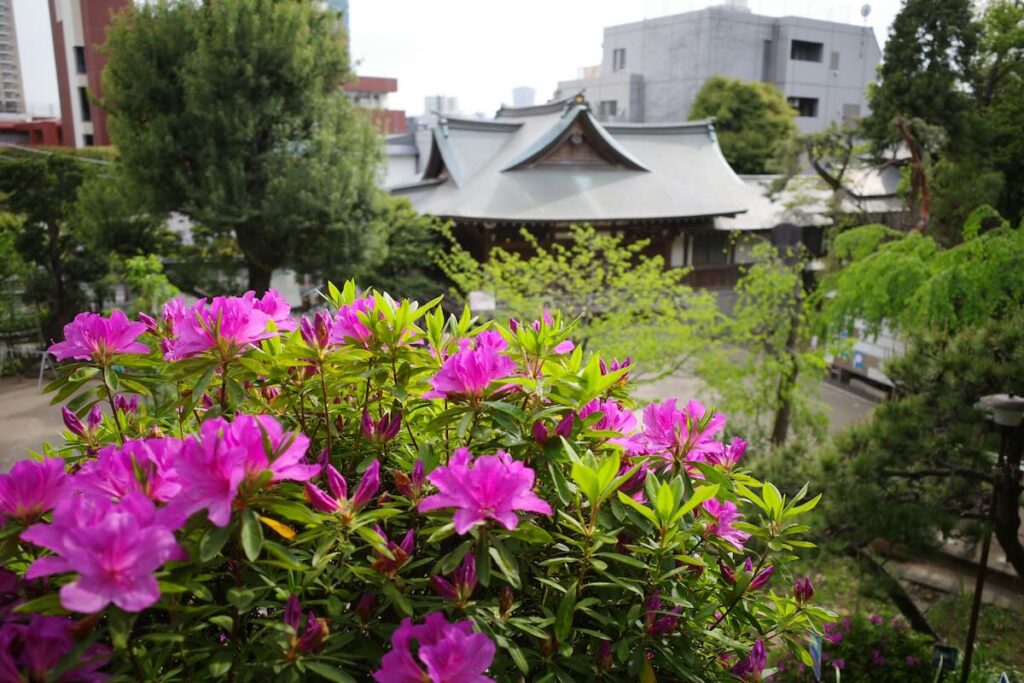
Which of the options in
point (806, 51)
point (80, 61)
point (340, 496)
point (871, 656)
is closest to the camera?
point (340, 496)

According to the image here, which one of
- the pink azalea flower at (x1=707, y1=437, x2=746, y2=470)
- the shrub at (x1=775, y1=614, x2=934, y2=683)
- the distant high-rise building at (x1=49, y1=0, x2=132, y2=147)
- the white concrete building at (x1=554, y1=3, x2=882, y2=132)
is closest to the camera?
the pink azalea flower at (x1=707, y1=437, x2=746, y2=470)

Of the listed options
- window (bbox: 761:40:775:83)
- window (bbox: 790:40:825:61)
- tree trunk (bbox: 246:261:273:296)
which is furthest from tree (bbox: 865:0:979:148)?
window (bbox: 790:40:825:61)

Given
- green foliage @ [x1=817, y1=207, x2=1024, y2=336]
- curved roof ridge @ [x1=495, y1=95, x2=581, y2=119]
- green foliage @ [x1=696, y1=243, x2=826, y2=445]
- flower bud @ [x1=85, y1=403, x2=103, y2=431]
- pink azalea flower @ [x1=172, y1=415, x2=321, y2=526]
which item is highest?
curved roof ridge @ [x1=495, y1=95, x2=581, y2=119]

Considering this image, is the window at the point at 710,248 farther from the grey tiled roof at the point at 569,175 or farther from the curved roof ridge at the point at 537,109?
the curved roof ridge at the point at 537,109

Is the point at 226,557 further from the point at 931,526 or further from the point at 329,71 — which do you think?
the point at 329,71

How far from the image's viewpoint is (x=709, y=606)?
3.66ft

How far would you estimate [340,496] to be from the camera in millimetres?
936

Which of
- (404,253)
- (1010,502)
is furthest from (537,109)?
(1010,502)

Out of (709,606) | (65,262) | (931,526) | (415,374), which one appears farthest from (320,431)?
(65,262)

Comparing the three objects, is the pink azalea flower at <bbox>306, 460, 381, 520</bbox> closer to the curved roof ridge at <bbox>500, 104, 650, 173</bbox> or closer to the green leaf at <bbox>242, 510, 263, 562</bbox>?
the green leaf at <bbox>242, 510, 263, 562</bbox>

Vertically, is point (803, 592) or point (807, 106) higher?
point (807, 106)

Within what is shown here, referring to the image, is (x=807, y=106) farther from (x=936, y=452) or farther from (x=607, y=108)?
(x=936, y=452)

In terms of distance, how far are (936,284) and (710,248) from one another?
9.07 m

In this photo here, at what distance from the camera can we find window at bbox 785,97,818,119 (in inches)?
1027
